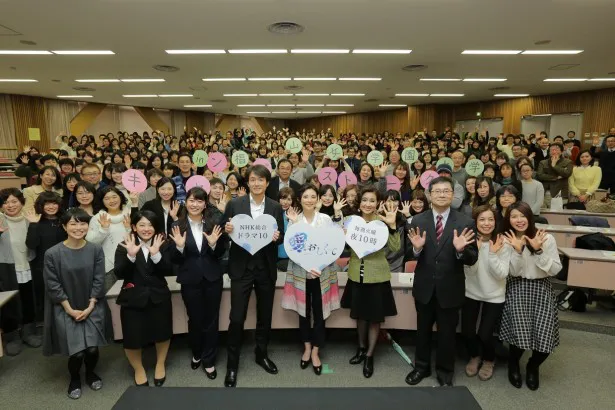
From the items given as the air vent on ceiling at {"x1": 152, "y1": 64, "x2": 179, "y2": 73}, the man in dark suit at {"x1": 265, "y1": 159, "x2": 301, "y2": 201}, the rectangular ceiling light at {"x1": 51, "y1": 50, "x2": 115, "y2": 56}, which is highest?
the air vent on ceiling at {"x1": 152, "y1": 64, "x2": 179, "y2": 73}

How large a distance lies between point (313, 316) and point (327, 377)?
0.52 meters

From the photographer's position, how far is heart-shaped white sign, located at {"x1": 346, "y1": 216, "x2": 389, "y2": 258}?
2633 millimetres

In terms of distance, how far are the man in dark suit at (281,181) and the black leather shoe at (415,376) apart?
2621mm

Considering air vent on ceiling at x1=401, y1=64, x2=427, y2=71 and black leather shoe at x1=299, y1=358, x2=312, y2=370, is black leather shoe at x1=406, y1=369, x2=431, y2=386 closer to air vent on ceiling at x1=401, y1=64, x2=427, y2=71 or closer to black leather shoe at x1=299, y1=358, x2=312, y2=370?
black leather shoe at x1=299, y1=358, x2=312, y2=370

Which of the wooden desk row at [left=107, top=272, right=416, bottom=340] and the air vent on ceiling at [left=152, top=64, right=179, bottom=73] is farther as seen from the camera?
the air vent on ceiling at [left=152, top=64, right=179, bottom=73]

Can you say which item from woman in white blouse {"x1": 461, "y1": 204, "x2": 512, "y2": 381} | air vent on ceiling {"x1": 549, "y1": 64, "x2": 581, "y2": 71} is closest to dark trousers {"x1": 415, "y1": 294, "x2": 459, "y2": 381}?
woman in white blouse {"x1": 461, "y1": 204, "x2": 512, "y2": 381}

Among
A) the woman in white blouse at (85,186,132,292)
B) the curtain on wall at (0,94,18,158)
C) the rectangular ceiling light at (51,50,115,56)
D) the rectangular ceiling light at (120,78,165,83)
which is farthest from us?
the curtain on wall at (0,94,18,158)

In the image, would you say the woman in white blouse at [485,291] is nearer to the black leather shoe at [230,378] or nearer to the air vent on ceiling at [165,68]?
the black leather shoe at [230,378]

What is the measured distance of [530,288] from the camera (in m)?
2.64

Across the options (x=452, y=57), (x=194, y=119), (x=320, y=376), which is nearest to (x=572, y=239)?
(x=320, y=376)

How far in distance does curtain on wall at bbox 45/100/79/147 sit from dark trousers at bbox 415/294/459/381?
630 inches

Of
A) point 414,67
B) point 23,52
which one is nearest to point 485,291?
point 414,67

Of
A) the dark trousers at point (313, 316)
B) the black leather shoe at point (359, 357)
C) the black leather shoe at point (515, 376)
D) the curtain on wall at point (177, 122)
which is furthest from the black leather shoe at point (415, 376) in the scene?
the curtain on wall at point (177, 122)

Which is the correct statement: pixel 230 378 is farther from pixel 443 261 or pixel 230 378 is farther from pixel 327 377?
pixel 443 261
